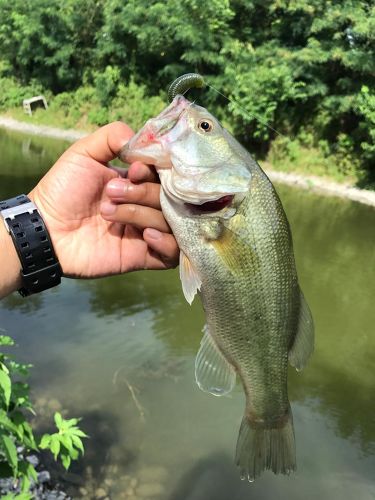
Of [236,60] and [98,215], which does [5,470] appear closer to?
[98,215]

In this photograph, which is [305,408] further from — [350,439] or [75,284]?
[75,284]

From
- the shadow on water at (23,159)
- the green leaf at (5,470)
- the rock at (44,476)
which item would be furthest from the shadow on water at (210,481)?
the shadow on water at (23,159)

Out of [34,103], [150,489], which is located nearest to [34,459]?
[150,489]

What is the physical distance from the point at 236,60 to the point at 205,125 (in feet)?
63.5

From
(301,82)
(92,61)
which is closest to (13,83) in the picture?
(92,61)

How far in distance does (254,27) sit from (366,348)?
18.6 m

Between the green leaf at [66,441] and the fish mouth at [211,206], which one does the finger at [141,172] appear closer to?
the fish mouth at [211,206]

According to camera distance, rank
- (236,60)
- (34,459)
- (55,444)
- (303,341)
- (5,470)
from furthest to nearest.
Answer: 1. (236,60)
2. (34,459)
3. (55,444)
4. (5,470)
5. (303,341)

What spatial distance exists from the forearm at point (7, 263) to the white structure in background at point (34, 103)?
92.9 feet

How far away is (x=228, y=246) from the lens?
2.13 meters

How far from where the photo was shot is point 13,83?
32312 millimetres

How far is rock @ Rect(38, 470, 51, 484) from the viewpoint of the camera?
452 centimetres

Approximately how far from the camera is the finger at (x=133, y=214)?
240cm

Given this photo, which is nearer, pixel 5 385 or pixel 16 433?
pixel 5 385
